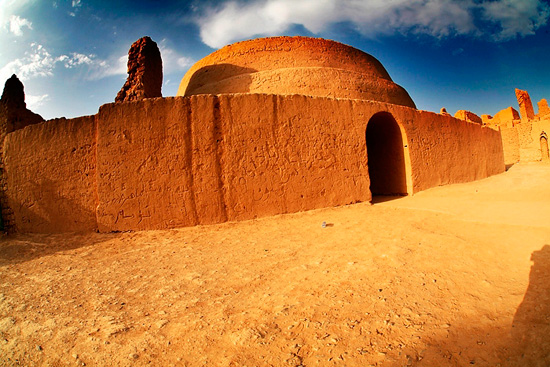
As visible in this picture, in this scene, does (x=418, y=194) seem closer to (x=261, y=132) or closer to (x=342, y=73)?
(x=261, y=132)

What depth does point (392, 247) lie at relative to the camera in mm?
2857

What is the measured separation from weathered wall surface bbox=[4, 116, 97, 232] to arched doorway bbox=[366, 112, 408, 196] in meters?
6.72

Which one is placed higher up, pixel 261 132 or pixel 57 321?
pixel 261 132

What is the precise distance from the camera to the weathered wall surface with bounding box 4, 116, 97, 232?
4.74m

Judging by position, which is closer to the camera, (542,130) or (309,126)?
(309,126)

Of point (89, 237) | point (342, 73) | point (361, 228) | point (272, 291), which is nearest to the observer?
point (272, 291)

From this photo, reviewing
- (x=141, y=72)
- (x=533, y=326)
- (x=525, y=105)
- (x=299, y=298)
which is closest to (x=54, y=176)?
(x=141, y=72)

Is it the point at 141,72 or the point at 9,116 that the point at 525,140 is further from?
the point at 9,116

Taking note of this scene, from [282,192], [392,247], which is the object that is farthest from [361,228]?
[282,192]

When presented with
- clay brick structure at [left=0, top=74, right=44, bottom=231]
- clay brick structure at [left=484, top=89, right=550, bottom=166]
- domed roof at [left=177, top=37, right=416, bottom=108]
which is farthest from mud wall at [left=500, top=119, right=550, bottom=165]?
clay brick structure at [left=0, top=74, right=44, bottom=231]

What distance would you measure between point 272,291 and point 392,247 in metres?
→ 1.57

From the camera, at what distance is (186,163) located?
4484 millimetres

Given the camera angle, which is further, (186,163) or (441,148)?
(441,148)

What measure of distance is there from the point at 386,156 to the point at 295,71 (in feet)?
13.4
